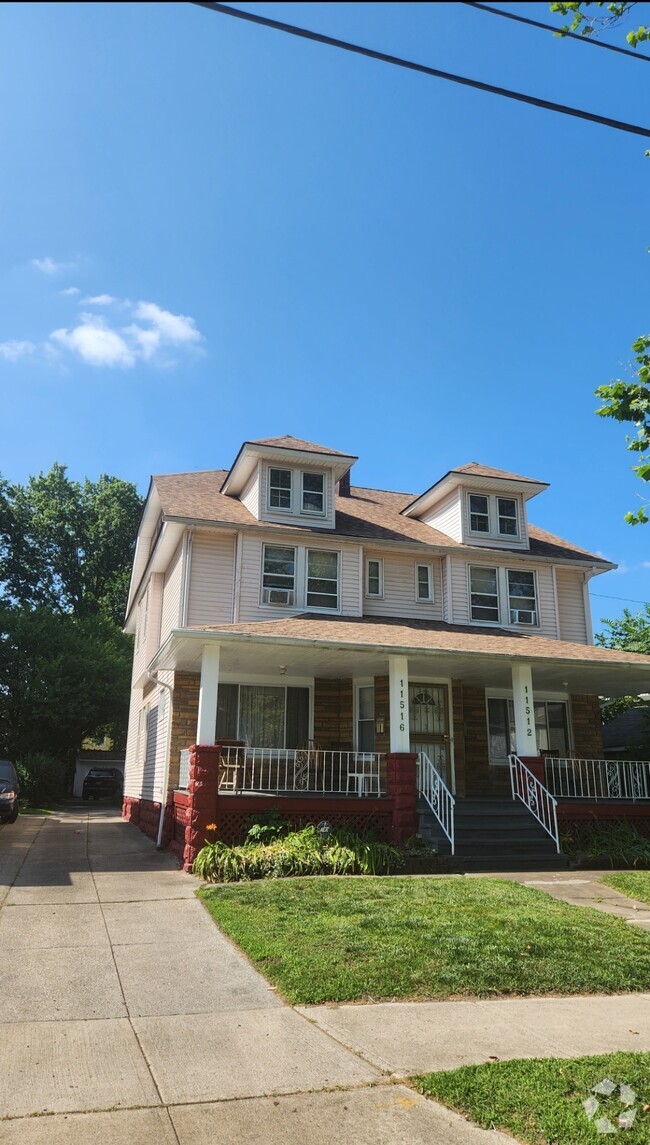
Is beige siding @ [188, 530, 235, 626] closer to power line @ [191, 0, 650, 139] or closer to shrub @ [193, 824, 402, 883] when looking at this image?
shrub @ [193, 824, 402, 883]

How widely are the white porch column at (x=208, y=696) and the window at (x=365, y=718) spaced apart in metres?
4.63

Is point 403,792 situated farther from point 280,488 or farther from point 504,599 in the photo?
point 280,488

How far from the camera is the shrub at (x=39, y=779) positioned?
26.4 metres

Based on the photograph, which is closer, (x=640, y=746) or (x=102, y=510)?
(x=640, y=746)

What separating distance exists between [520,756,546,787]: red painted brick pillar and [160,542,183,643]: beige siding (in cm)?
714

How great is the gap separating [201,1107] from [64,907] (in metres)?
5.44

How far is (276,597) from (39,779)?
14.9m

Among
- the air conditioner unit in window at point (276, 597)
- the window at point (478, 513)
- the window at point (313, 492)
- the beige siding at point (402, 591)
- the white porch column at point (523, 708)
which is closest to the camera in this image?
the white porch column at point (523, 708)

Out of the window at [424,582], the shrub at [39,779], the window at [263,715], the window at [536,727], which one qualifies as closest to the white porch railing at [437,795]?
the window at [263,715]

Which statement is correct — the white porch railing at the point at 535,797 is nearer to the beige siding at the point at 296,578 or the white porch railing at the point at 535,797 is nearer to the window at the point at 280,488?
the beige siding at the point at 296,578

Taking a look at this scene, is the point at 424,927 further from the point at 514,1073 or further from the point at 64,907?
the point at 64,907

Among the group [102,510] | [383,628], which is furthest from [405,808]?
[102,510]

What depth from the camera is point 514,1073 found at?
14.0 feet

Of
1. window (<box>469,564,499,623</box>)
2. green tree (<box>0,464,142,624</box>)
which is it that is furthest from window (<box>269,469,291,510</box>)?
green tree (<box>0,464,142,624</box>)
